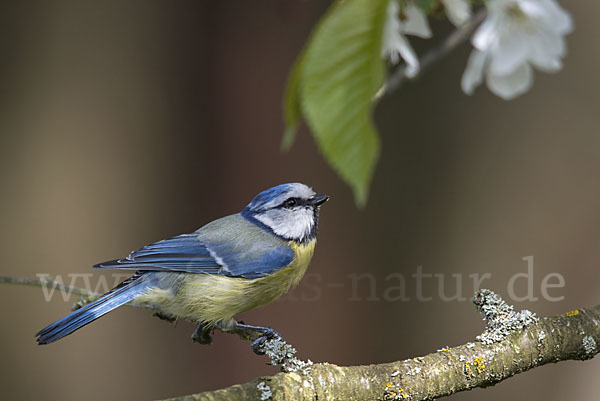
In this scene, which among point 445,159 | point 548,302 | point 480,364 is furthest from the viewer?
point 445,159

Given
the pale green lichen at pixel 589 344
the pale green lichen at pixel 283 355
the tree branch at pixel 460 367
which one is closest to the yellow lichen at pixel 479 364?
the tree branch at pixel 460 367

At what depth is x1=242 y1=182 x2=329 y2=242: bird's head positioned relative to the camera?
7.68ft

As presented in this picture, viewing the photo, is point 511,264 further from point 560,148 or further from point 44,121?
point 44,121

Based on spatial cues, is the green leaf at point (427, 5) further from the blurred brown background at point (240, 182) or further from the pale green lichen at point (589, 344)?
the blurred brown background at point (240, 182)

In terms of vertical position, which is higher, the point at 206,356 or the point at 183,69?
the point at 183,69

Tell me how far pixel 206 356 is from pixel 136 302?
4.05 ft

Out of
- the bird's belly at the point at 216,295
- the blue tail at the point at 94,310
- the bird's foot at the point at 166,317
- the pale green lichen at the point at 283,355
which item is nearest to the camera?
the pale green lichen at the point at 283,355

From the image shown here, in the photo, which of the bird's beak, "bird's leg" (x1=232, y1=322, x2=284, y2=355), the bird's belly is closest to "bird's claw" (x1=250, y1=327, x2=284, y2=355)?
"bird's leg" (x1=232, y1=322, x2=284, y2=355)

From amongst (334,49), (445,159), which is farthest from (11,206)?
(334,49)

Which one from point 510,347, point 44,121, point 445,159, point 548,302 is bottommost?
point 548,302

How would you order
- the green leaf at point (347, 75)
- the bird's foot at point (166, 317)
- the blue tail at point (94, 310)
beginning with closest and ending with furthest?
1. the green leaf at point (347, 75)
2. the blue tail at point (94, 310)
3. the bird's foot at point (166, 317)

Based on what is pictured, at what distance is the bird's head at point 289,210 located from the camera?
92.1 inches

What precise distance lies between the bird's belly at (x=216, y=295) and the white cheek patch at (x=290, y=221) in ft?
0.53

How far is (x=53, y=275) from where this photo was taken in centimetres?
302
